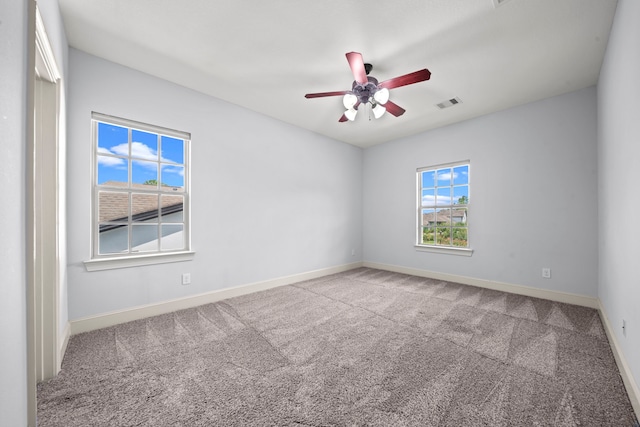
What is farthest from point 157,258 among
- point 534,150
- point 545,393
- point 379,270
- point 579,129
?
point 579,129

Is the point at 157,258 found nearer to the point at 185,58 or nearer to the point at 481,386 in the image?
the point at 185,58

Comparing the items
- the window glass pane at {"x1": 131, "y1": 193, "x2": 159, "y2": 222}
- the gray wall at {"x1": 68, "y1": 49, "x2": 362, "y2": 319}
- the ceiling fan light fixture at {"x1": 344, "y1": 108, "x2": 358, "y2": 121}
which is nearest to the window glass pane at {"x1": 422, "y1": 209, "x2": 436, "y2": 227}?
the gray wall at {"x1": 68, "y1": 49, "x2": 362, "y2": 319}

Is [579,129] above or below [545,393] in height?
above

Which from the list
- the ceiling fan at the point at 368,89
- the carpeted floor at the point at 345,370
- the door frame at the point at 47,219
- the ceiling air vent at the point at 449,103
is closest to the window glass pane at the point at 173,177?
the door frame at the point at 47,219

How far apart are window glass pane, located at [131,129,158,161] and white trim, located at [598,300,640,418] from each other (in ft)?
14.6

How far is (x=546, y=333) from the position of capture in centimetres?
254

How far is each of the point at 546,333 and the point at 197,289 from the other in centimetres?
385

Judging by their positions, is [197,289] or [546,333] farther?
[197,289]

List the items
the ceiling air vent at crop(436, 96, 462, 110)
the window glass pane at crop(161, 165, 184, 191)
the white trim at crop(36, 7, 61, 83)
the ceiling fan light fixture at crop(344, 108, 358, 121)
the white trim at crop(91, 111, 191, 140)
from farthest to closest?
the ceiling air vent at crop(436, 96, 462, 110) → the window glass pane at crop(161, 165, 184, 191) → the ceiling fan light fixture at crop(344, 108, 358, 121) → the white trim at crop(91, 111, 191, 140) → the white trim at crop(36, 7, 61, 83)

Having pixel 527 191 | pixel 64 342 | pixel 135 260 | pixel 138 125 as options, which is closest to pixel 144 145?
pixel 138 125

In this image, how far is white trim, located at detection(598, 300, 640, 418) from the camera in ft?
5.15

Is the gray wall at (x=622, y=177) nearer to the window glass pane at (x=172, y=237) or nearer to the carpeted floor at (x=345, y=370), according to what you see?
the carpeted floor at (x=345, y=370)

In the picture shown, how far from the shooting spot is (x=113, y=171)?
2.84 metres

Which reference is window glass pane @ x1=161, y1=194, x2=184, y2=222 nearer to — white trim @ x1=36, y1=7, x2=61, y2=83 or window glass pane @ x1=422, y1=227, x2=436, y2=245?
white trim @ x1=36, y1=7, x2=61, y2=83
